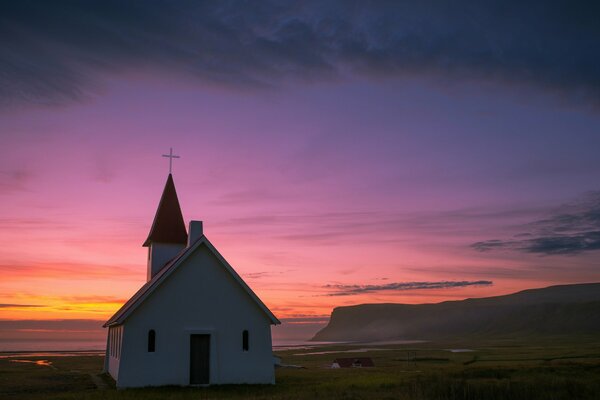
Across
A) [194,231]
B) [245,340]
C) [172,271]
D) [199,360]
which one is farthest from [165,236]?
[199,360]

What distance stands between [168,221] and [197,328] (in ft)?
36.1

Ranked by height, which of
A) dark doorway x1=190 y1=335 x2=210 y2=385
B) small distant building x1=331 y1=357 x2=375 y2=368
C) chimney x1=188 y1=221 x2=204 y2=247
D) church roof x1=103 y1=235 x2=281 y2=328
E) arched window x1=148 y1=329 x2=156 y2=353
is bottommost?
small distant building x1=331 y1=357 x2=375 y2=368

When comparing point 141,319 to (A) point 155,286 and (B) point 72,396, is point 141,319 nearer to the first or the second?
(A) point 155,286

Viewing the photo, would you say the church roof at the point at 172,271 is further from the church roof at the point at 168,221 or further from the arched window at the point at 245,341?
the church roof at the point at 168,221

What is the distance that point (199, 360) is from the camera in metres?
28.1

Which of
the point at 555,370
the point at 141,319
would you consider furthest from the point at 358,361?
the point at 141,319

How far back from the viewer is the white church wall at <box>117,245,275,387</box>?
88.7ft

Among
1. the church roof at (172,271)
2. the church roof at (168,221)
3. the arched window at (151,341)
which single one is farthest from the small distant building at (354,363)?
the arched window at (151,341)

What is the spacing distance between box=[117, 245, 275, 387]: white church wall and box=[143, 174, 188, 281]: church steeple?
8.39 meters

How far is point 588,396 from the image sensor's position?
21.8 m

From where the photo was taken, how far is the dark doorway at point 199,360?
27906mm

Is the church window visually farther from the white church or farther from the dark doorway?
the dark doorway

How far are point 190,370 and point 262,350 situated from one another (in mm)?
3771

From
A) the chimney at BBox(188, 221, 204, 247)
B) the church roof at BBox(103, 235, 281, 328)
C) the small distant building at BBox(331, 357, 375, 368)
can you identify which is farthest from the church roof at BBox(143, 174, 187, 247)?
the small distant building at BBox(331, 357, 375, 368)
